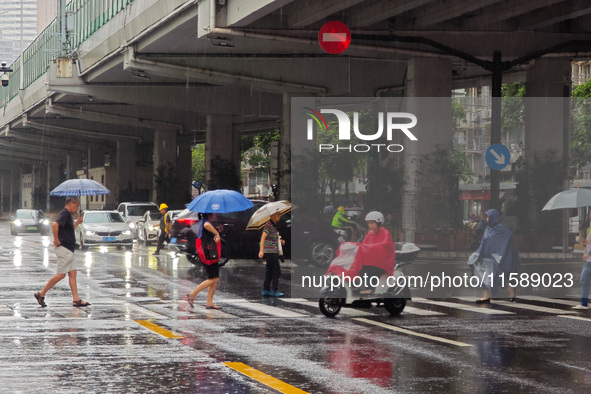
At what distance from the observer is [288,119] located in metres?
42.8

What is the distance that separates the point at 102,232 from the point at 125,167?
41158mm

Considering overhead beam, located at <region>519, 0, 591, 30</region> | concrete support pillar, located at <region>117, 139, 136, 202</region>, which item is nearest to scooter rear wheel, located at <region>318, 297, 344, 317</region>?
overhead beam, located at <region>519, 0, 591, 30</region>

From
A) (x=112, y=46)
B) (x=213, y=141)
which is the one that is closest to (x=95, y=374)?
(x=112, y=46)

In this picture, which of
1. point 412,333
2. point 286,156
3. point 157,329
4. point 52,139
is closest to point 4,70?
point 286,156

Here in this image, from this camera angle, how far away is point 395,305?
47.9 ft

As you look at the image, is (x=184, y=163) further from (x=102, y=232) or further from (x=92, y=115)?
(x=102, y=232)

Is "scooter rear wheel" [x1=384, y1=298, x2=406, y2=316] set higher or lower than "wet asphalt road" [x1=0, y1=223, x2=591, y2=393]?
higher

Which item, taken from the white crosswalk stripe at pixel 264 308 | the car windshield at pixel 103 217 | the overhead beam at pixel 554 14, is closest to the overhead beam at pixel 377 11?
the overhead beam at pixel 554 14

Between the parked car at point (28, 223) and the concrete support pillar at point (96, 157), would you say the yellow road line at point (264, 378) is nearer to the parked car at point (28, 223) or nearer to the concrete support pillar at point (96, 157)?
the parked car at point (28, 223)

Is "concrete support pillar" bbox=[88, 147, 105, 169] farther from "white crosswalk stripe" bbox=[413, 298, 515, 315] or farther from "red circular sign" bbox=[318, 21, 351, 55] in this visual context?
"white crosswalk stripe" bbox=[413, 298, 515, 315]

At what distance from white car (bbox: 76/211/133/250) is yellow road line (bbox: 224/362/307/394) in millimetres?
26280

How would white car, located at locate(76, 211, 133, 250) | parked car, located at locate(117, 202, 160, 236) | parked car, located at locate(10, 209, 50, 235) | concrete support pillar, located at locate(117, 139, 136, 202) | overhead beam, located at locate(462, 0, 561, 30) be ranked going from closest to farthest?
overhead beam, located at locate(462, 0, 561, 30)
white car, located at locate(76, 211, 133, 250)
parked car, located at locate(117, 202, 160, 236)
parked car, located at locate(10, 209, 50, 235)
concrete support pillar, located at locate(117, 139, 136, 202)

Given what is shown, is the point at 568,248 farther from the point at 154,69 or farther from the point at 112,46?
the point at 112,46

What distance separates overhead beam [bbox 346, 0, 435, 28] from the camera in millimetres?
26444
